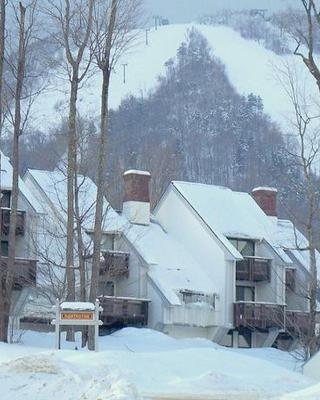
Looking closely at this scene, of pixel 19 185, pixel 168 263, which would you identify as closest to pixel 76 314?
pixel 19 185

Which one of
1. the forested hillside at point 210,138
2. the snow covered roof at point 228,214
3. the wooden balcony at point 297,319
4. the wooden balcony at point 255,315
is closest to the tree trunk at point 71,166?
the wooden balcony at point 255,315

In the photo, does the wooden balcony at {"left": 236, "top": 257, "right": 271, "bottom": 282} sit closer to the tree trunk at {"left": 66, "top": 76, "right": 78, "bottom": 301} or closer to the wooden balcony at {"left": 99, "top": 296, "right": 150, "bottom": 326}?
the wooden balcony at {"left": 99, "top": 296, "right": 150, "bottom": 326}

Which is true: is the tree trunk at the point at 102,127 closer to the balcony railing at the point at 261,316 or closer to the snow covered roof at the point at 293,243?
the balcony railing at the point at 261,316

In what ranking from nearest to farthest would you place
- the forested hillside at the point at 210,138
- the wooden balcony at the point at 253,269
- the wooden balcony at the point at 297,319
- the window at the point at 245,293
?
the wooden balcony at the point at 297,319
the wooden balcony at the point at 253,269
the window at the point at 245,293
the forested hillside at the point at 210,138

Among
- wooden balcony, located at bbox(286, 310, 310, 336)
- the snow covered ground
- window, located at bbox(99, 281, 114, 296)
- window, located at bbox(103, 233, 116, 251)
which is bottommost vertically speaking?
the snow covered ground

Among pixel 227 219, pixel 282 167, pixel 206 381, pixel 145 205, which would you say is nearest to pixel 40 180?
pixel 145 205

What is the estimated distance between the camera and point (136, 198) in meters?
52.2

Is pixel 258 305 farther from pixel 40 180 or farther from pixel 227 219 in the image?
pixel 40 180

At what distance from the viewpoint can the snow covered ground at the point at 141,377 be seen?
16.9 meters

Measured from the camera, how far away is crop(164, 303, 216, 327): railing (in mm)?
48094

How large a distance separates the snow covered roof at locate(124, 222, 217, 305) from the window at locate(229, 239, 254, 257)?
2.59 m

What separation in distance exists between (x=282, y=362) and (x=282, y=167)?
7389cm

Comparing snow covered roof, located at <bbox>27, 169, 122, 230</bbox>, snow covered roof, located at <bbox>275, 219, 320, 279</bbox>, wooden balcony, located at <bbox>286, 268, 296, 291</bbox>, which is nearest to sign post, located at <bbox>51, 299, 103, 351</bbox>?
snow covered roof, located at <bbox>27, 169, 122, 230</bbox>

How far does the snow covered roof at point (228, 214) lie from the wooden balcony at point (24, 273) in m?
10.5
